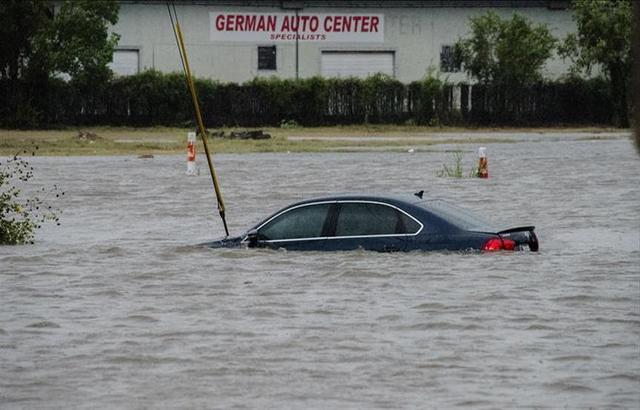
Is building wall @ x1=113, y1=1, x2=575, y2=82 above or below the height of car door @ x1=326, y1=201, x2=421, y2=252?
above

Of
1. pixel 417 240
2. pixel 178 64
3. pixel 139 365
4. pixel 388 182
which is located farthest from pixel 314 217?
pixel 178 64

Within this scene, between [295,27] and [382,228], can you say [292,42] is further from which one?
[382,228]

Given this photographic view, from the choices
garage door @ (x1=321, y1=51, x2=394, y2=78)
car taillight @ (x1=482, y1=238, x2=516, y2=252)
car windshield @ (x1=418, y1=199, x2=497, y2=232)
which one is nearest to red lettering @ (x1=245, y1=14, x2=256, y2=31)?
garage door @ (x1=321, y1=51, x2=394, y2=78)

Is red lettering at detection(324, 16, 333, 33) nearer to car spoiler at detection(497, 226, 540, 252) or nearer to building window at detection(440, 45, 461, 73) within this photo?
building window at detection(440, 45, 461, 73)

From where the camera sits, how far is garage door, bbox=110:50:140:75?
66312 millimetres

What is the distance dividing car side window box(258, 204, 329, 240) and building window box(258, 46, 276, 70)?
156 ft

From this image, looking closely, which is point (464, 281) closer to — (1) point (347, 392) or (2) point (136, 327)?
(2) point (136, 327)

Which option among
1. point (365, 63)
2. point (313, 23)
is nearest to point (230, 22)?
point (313, 23)

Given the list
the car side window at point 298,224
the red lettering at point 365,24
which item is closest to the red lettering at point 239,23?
the red lettering at point 365,24

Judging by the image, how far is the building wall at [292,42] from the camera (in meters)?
66.5

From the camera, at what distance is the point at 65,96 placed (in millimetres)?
61906

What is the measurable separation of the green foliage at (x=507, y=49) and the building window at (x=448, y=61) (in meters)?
0.99

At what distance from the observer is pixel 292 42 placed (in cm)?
6862

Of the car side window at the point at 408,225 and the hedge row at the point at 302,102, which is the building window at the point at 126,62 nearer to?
the hedge row at the point at 302,102
